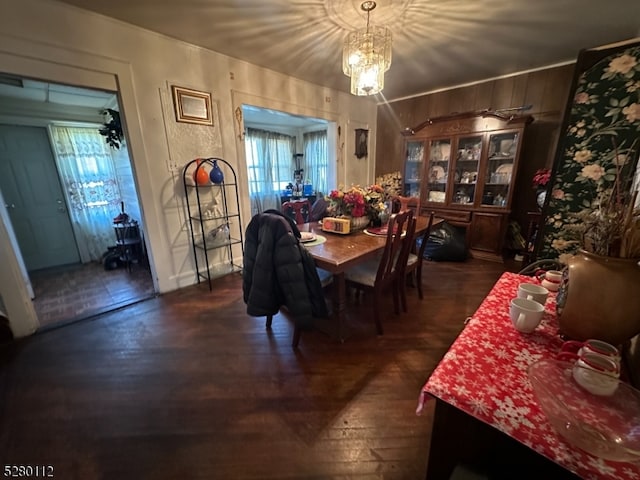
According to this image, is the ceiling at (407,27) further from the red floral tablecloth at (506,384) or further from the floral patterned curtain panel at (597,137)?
the red floral tablecloth at (506,384)

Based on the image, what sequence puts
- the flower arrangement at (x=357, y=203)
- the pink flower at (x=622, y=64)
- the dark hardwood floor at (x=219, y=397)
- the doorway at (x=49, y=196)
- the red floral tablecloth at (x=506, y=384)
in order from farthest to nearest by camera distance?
the doorway at (x=49, y=196), the flower arrangement at (x=357, y=203), the pink flower at (x=622, y=64), the dark hardwood floor at (x=219, y=397), the red floral tablecloth at (x=506, y=384)

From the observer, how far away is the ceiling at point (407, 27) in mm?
1967

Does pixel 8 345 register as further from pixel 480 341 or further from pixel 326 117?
pixel 326 117

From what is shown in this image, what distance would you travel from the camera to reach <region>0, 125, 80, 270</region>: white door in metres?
3.29

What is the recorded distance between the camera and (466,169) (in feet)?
12.3

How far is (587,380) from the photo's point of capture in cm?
62

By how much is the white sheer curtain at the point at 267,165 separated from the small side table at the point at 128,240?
216cm

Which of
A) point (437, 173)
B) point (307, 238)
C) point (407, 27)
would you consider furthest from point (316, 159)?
point (307, 238)

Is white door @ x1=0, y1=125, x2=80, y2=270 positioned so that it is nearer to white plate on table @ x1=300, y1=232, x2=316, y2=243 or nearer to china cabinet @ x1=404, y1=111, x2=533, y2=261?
white plate on table @ x1=300, y1=232, x2=316, y2=243

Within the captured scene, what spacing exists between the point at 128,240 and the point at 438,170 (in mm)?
4592

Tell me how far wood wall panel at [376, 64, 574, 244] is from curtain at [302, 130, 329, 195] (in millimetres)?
2013

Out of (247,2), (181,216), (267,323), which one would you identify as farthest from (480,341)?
(181,216)

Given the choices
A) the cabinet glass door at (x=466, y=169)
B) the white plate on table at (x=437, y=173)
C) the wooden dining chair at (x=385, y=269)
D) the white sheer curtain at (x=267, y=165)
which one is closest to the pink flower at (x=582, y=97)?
the wooden dining chair at (x=385, y=269)

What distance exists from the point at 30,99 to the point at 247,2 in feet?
11.1
